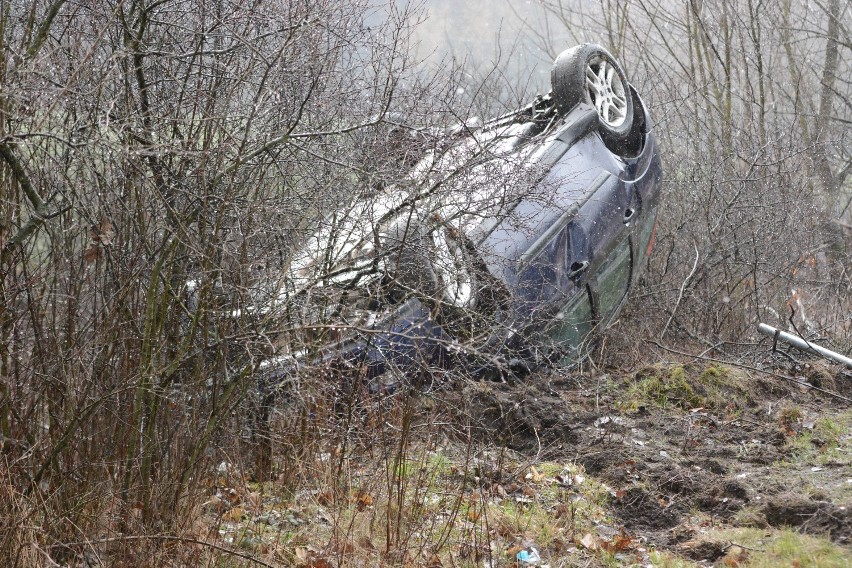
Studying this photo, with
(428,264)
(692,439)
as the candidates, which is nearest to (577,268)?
(692,439)

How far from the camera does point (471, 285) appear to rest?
17.3 ft

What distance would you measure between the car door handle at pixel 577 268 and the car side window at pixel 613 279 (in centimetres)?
27

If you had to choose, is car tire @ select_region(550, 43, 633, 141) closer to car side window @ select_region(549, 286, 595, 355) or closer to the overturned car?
the overturned car

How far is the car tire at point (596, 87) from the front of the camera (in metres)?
7.37

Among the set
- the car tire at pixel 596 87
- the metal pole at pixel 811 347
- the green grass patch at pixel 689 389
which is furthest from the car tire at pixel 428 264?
the metal pole at pixel 811 347

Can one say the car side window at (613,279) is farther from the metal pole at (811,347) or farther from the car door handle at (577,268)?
the metal pole at (811,347)

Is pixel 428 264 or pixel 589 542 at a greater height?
pixel 428 264

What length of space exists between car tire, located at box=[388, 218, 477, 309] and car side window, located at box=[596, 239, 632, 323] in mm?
2280

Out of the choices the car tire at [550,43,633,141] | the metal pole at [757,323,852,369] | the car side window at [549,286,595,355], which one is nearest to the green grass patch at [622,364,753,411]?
the metal pole at [757,323,852,369]

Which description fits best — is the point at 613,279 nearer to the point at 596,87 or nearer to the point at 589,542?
the point at 596,87

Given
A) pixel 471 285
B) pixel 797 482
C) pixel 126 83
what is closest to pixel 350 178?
pixel 471 285

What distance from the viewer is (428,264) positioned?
16.1 feet

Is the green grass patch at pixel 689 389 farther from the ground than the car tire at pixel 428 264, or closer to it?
closer to it

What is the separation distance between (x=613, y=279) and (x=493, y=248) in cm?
178
